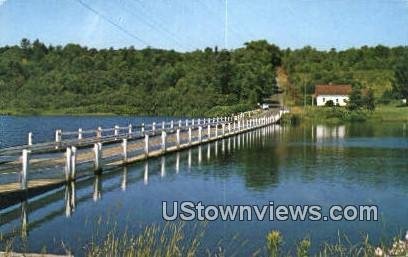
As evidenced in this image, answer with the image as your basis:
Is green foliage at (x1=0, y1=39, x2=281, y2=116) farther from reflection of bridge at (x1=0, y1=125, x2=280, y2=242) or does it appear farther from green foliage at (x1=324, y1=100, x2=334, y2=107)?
reflection of bridge at (x1=0, y1=125, x2=280, y2=242)

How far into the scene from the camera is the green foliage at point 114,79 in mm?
132625

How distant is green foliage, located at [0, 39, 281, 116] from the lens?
13262cm

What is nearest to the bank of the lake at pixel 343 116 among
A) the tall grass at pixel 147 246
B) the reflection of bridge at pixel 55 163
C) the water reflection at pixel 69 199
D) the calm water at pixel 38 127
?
the calm water at pixel 38 127

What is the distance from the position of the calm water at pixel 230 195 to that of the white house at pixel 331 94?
11444cm

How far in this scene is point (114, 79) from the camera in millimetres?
153750

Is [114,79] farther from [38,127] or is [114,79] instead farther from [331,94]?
[38,127]

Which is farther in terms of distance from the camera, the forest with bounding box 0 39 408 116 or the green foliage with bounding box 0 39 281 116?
the green foliage with bounding box 0 39 281 116

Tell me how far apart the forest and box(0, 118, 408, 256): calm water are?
83.7 meters

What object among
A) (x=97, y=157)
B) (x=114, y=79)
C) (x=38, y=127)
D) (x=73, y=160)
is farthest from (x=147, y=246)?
(x=114, y=79)

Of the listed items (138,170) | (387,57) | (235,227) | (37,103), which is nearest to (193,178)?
(138,170)

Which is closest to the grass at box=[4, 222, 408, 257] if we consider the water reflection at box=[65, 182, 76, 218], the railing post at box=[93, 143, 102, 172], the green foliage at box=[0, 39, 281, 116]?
the water reflection at box=[65, 182, 76, 218]

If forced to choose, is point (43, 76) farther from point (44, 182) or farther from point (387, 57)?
point (44, 182)

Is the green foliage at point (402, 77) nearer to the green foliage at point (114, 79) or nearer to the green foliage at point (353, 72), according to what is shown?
the green foliage at point (353, 72)

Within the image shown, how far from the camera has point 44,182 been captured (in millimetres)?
18047
